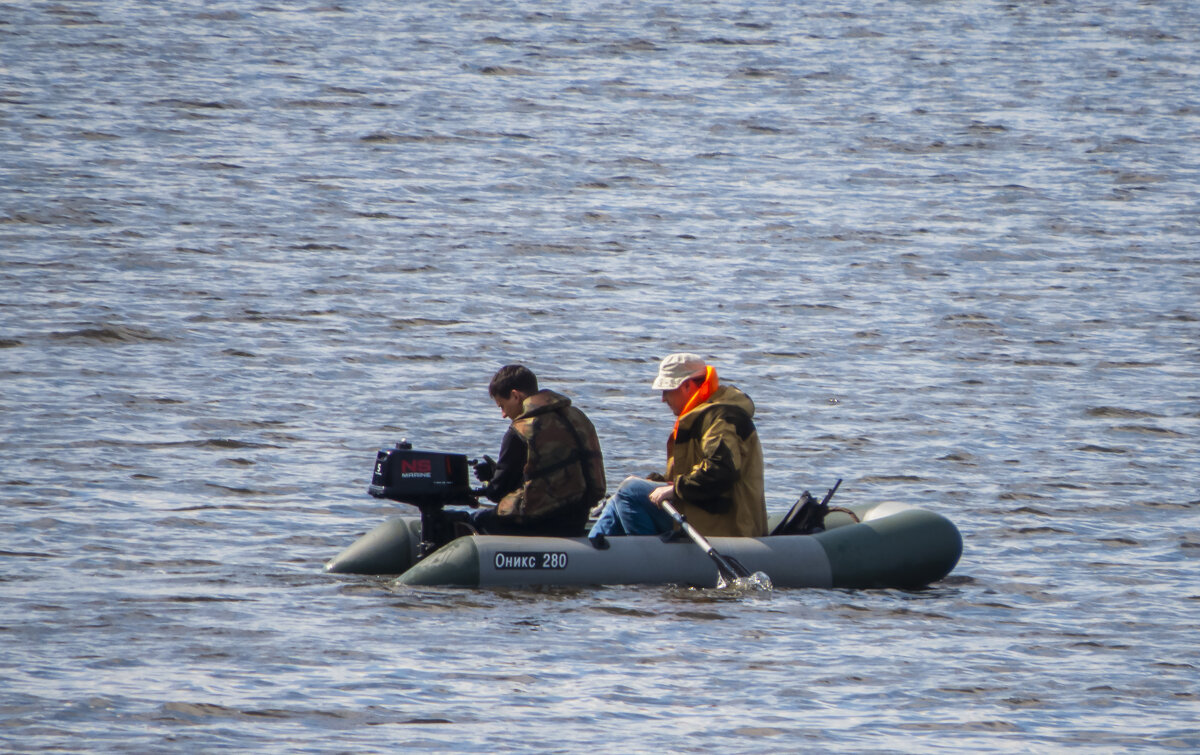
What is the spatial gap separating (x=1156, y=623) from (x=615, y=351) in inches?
353

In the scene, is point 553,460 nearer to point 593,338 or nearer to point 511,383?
point 511,383

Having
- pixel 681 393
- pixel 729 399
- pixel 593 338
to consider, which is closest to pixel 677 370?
pixel 681 393

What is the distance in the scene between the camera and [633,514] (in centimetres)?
862

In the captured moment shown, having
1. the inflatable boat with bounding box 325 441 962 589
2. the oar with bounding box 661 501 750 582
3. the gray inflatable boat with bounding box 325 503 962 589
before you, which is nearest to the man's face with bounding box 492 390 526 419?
the inflatable boat with bounding box 325 441 962 589

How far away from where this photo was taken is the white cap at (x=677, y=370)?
334 inches

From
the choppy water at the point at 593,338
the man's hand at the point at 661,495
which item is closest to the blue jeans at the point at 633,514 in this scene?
the man's hand at the point at 661,495

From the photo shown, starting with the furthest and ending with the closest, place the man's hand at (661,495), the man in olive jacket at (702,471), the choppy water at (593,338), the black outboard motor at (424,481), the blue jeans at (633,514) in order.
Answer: the blue jeans at (633,514), the man's hand at (661,495), the man in olive jacket at (702,471), the black outboard motor at (424,481), the choppy water at (593,338)

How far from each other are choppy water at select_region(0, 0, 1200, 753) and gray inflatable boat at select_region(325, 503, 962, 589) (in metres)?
0.12

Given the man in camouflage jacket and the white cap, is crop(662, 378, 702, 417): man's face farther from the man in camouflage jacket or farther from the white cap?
the man in camouflage jacket

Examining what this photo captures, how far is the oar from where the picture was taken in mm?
8266

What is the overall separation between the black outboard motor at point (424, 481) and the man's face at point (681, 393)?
1061 millimetres

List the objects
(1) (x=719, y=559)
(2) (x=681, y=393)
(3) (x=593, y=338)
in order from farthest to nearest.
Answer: (3) (x=593, y=338) → (2) (x=681, y=393) → (1) (x=719, y=559)

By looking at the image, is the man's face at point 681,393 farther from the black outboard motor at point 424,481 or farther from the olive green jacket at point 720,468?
the black outboard motor at point 424,481

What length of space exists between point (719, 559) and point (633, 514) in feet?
1.89
